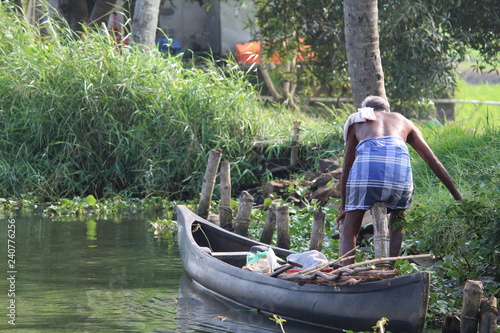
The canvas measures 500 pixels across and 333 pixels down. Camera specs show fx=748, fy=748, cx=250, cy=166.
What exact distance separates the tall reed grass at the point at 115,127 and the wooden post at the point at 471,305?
718 centimetres

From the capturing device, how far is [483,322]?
4852mm

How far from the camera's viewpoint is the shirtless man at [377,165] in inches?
241

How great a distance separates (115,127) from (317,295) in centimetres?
709

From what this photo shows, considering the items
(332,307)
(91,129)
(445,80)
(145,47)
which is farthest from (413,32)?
(332,307)

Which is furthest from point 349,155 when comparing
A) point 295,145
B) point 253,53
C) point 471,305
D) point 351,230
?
point 253,53

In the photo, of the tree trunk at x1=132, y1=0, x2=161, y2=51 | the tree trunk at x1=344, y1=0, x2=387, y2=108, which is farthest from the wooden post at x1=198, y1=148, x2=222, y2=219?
the tree trunk at x1=132, y1=0, x2=161, y2=51

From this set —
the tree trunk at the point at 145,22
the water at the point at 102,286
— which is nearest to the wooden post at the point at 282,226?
the water at the point at 102,286

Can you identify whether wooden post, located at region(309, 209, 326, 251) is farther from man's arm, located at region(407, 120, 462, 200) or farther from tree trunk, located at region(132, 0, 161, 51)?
tree trunk, located at region(132, 0, 161, 51)

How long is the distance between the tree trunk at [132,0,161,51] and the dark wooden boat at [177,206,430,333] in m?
6.68

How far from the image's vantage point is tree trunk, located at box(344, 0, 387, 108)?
9742 millimetres

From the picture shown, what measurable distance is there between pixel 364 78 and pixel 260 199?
8.56ft

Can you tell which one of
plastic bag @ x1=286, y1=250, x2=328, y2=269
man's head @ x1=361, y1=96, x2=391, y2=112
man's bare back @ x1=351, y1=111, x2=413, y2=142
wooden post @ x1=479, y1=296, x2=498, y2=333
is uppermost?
man's head @ x1=361, y1=96, x2=391, y2=112

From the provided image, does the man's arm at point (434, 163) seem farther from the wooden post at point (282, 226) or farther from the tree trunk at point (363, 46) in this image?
the tree trunk at point (363, 46)

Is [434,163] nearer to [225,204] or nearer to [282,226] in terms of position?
[282,226]
